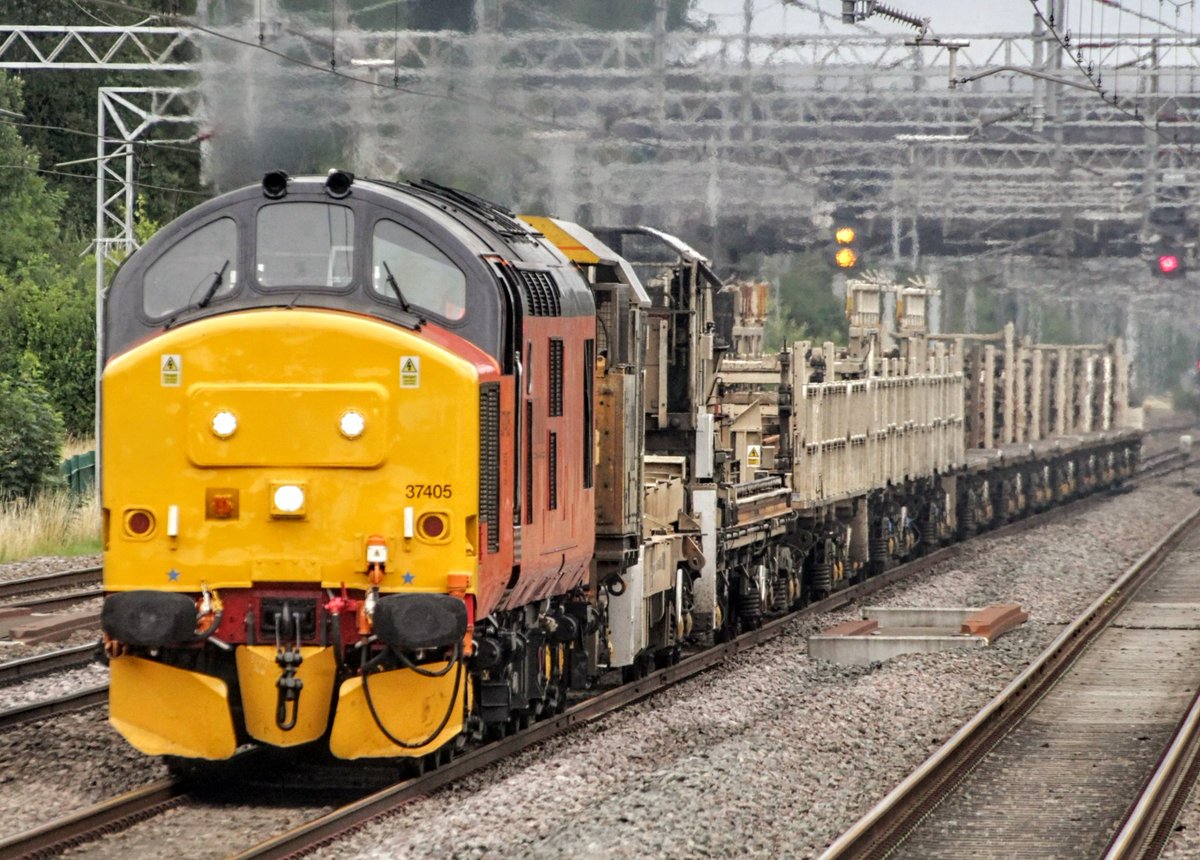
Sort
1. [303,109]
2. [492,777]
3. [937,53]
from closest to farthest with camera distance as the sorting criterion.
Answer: [492,777]
[303,109]
[937,53]

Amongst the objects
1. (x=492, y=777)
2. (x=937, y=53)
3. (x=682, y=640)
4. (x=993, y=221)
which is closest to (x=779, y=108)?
(x=937, y=53)

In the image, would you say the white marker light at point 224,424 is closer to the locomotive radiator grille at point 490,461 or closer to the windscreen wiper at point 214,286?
the windscreen wiper at point 214,286

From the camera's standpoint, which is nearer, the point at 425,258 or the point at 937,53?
the point at 425,258

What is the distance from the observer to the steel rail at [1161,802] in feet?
33.3

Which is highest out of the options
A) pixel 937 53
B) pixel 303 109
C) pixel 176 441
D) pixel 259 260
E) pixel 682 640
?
pixel 937 53

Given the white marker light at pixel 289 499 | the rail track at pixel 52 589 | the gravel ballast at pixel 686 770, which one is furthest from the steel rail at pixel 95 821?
the rail track at pixel 52 589

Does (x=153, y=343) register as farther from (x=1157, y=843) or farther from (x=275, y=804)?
(x=1157, y=843)

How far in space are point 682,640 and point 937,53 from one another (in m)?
21.0

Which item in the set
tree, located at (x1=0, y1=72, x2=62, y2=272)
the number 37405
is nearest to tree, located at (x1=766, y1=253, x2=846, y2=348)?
tree, located at (x1=0, y1=72, x2=62, y2=272)

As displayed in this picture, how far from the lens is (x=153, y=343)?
10.2 m

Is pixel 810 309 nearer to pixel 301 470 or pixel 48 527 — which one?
pixel 48 527

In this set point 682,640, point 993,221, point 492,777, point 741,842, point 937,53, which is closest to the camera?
point 741,842

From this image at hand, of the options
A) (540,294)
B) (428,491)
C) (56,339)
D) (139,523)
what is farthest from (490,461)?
(56,339)

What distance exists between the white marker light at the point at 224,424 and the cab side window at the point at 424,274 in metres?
1.05
